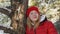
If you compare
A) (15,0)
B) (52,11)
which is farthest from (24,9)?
(52,11)

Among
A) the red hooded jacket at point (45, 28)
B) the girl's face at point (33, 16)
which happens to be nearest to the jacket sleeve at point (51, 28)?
the red hooded jacket at point (45, 28)

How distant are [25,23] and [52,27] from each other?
301 mm

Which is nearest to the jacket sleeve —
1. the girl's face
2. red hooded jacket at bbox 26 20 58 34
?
red hooded jacket at bbox 26 20 58 34

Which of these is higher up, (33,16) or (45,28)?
(33,16)

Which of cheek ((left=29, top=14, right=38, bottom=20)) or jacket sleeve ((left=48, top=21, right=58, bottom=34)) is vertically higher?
cheek ((left=29, top=14, right=38, bottom=20))

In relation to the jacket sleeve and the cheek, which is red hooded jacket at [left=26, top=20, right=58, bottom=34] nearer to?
the jacket sleeve

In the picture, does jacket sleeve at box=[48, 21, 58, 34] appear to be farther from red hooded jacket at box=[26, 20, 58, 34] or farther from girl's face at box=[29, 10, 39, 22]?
girl's face at box=[29, 10, 39, 22]

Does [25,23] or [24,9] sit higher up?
[24,9]

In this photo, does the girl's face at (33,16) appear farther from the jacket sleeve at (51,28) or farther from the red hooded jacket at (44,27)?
the jacket sleeve at (51,28)

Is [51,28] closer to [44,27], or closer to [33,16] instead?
[44,27]

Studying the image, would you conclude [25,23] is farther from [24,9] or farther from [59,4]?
[59,4]

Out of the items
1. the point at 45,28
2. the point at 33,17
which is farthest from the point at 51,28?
the point at 33,17

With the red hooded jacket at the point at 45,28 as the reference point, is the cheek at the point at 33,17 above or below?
above

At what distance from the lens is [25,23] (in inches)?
88.5
